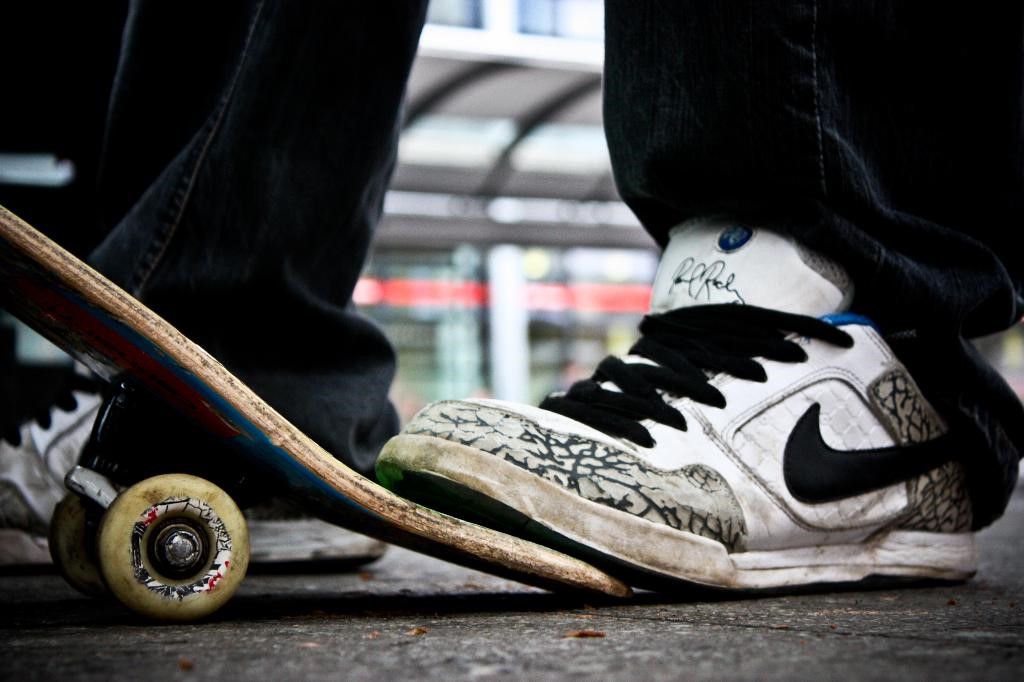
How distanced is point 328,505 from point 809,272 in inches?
26.7

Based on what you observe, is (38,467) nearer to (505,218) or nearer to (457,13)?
(457,13)

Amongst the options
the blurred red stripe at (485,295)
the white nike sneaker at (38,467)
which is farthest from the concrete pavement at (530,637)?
the blurred red stripe at (485,295)

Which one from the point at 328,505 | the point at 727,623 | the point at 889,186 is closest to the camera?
the point at 727,623

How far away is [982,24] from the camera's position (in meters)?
1.36

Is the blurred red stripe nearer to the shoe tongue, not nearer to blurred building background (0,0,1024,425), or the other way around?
blurred building background (0,0,1024,425)

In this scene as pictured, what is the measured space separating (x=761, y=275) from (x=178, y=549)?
2.56 feet

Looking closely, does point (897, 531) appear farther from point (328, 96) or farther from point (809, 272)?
point (328, 96)

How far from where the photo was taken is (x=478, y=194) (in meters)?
7.54

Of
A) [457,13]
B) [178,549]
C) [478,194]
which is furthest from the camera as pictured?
[478,194]

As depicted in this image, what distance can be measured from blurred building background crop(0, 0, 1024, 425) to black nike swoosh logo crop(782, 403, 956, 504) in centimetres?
182

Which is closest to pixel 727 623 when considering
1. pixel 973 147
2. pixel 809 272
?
pixel 809 272

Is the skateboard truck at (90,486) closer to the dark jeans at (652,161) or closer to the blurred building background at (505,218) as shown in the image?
the dark jeans at (652,161)

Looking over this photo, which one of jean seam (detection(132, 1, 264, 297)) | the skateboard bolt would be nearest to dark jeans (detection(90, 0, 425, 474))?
jean seam (detection(132, 1, 264, 297))
